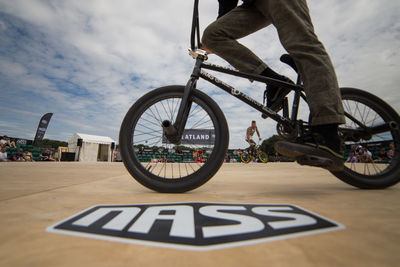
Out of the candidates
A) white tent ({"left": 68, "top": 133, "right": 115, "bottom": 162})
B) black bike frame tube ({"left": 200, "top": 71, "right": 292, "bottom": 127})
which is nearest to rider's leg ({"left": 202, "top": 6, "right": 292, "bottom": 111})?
black bike frame tube ({"left": 200, "top": 71, "right": 292, "bottom": 127})

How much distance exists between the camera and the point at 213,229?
45cm

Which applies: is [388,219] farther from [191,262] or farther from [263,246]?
[191,262]

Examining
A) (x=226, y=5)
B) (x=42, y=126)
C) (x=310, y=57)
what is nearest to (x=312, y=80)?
(x=310, y=57)

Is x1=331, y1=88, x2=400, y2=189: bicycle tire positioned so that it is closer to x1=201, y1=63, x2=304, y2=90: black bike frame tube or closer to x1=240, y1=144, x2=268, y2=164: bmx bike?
x1=201, y1=63, x2=304, y2=90: black bike frame tube

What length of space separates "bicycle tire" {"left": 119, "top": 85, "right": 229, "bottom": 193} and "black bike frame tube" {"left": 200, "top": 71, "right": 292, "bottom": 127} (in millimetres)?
149

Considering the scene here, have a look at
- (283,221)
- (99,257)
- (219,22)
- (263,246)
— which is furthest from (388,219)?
(219,22)

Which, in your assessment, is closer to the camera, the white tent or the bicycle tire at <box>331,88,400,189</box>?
the bicycle tire at <box>331,88,400,189</box>

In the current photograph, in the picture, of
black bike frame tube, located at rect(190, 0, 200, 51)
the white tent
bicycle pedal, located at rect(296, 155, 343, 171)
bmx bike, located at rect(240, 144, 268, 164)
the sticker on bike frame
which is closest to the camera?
the sticker on bike frame

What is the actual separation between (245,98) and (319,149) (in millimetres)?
537

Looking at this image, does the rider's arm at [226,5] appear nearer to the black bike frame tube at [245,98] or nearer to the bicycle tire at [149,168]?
the black bike frame tube at [245,98]

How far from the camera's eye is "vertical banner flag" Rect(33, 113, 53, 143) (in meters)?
12.9

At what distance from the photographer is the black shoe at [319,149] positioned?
3.04 feet

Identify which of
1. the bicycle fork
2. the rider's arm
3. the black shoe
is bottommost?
the black shoe

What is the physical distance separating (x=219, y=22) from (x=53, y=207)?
1319mm
